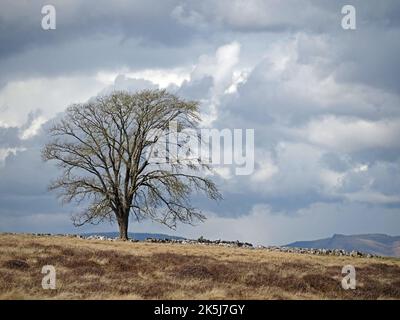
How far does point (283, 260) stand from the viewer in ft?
136

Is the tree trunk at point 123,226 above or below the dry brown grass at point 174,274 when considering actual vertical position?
above

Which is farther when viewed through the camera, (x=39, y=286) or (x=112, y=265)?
(x=112, y=265)

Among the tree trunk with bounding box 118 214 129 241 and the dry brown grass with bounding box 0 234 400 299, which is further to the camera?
the tree trunk with bounding box 118 214 129 241

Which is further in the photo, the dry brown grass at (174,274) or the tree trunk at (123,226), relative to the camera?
the tree trunk at (123,226)

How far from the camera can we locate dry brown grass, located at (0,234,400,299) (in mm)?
28031

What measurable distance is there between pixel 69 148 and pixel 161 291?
28744 millimetres

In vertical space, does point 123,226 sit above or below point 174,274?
above

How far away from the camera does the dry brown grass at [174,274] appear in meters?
28.0

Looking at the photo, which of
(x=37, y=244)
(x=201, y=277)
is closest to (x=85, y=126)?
(x=37, y=244)

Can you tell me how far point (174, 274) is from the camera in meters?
32.7

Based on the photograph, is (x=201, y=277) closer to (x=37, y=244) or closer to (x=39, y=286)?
(x=39, y=286)

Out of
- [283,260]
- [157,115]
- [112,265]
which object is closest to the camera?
[112,265]

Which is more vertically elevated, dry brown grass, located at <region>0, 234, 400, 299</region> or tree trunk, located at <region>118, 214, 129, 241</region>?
tree trunk, located at <region>118, 214, 129, 241</region>

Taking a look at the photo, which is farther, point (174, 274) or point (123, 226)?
point (123, 226)
